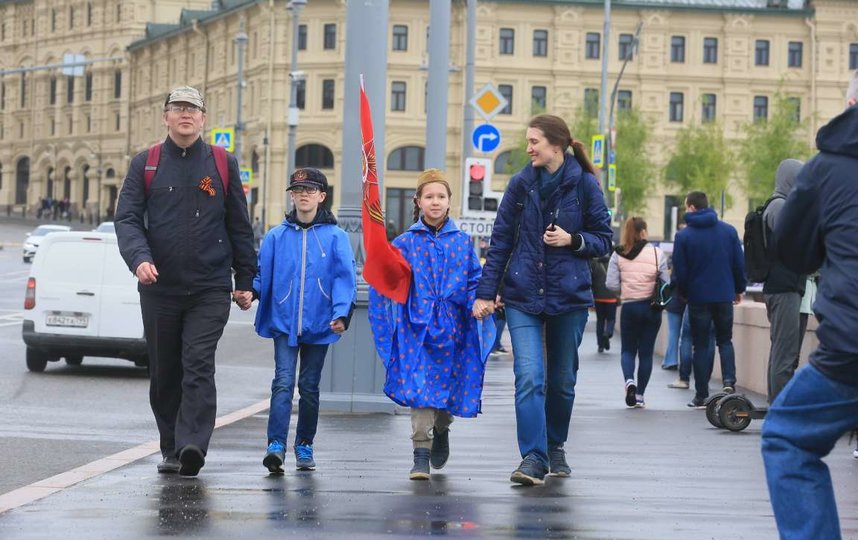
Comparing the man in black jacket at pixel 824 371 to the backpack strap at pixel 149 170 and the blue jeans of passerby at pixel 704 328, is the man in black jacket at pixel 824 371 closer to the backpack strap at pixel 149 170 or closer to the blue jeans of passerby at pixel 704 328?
the backpack strap at pixel 149 170

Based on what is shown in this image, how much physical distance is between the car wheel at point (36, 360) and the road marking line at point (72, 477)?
800 cm

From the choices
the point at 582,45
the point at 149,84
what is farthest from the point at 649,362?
the point at 149,84

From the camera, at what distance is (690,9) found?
9288cm

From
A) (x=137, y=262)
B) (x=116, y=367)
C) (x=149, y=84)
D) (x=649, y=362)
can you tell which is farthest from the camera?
(x=149, y=84)

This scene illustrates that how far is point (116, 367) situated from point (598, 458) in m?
10.9

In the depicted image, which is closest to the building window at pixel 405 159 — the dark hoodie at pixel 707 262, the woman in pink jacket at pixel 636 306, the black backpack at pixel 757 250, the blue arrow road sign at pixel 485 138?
the blue arrow road sign at pixel 485 138

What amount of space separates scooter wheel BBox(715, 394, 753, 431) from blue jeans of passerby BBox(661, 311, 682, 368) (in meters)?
6.85

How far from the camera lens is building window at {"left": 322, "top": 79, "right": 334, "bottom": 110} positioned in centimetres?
9138

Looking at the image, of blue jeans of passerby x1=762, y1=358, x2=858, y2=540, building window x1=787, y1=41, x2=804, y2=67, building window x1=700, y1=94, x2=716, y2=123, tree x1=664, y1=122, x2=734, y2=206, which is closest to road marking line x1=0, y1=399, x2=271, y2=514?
blue jeans of passerby x1=762, y1=358, x2=858, y2=540

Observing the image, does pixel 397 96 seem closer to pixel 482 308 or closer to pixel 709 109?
pixel 709 109

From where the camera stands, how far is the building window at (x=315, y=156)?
8981 cm

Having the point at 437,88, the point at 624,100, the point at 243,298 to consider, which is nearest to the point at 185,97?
the point at 243,298

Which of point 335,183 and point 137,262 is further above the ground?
point 335,183

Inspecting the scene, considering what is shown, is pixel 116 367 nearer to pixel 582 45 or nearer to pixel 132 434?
pixel 132 434
